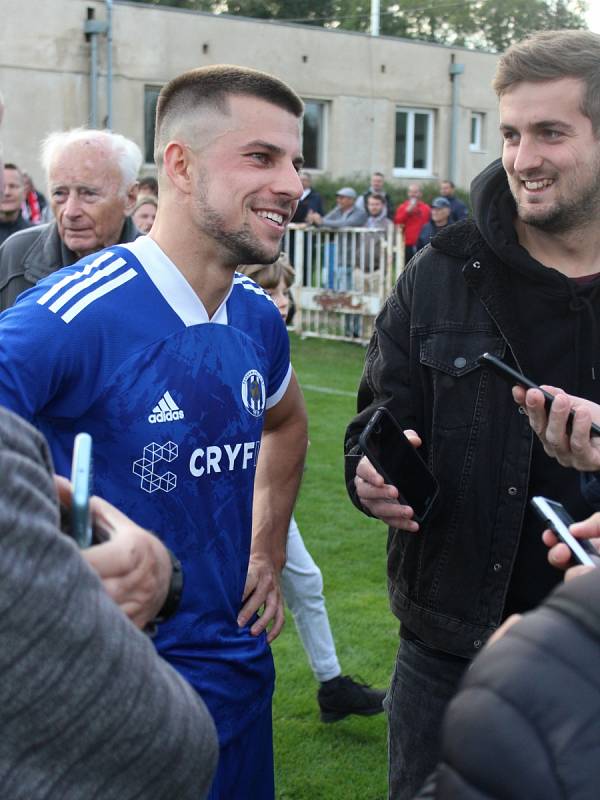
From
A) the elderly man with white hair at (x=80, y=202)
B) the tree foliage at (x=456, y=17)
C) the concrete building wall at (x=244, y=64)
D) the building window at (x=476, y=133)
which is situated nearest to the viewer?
the elderly man with white hair at (x=80, y=202)

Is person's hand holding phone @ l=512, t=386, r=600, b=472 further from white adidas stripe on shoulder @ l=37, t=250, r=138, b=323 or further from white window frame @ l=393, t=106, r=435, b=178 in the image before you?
white window frame @ l=393, t=106, r=435, b=178

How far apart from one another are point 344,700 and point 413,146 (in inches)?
1081

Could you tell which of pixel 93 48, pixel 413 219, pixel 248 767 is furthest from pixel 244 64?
pixel 248 767

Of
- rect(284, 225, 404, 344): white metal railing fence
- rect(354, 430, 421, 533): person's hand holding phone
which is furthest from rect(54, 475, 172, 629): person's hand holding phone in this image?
rect(284, 225, 404, 344): white metal railing fence

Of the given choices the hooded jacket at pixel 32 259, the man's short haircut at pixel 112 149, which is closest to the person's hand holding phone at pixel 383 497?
the hooded jacket at pixel 32 259

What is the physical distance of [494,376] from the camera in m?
2.95

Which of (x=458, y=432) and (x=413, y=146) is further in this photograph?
(x=413, y=146)

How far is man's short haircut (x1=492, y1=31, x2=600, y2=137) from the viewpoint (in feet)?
9.53

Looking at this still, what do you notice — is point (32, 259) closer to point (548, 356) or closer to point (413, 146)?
point (548, 356)

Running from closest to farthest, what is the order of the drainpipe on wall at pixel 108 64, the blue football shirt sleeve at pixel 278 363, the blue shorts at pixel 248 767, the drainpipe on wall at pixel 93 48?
the blue shorts at pixel 248 767 → the blue football shirt sleeve at pixel 278 363 → the drainpipe on wall at pixel 93 48 → the drainpipe on wall at pixel 108 64

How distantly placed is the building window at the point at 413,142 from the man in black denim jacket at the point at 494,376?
91.4 feet

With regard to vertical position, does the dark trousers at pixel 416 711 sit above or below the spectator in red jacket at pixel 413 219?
below

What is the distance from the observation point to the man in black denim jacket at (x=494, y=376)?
2.92 meters

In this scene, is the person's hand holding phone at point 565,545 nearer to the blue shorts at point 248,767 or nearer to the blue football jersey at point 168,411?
the blue football jersey at point 168,411
